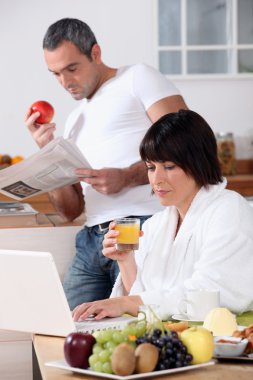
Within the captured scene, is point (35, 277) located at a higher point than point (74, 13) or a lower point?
lower

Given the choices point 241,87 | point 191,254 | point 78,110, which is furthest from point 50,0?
point 191,254

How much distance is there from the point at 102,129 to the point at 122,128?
7 centimetres

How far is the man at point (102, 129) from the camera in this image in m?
2.95

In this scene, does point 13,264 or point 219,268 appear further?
point 219,268

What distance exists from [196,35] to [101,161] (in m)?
2.23

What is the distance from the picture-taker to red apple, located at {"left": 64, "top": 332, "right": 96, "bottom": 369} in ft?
5.21

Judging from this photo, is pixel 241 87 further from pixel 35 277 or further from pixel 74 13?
pixel 35 277

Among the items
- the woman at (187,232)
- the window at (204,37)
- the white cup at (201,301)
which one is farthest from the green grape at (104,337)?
the window at (204,37)

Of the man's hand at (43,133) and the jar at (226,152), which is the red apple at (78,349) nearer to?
the man's hand at (43,133)

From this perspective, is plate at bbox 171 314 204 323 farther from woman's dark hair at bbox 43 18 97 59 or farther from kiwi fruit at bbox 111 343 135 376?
woman's dark hair at bbox 43 18 97 59

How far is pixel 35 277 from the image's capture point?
1862 millimetres

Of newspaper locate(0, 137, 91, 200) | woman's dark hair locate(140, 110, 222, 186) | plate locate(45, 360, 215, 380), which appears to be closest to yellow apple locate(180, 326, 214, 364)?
plate locate(45, 360, 215, 380)

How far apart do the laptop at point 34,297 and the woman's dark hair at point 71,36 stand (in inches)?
48.4

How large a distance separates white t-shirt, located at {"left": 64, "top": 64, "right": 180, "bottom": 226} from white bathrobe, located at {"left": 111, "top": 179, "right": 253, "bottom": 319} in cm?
48
